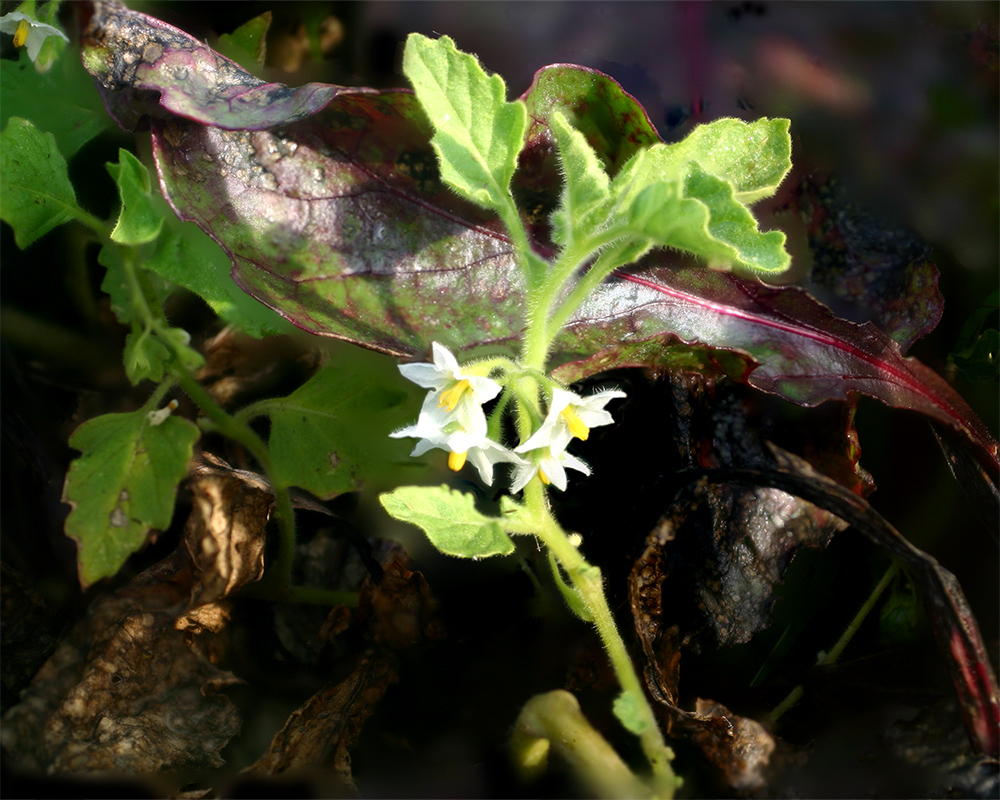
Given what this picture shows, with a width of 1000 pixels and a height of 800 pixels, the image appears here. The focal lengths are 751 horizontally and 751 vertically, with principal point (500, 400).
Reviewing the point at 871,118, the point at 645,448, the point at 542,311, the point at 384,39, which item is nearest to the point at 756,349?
the point at 645,448

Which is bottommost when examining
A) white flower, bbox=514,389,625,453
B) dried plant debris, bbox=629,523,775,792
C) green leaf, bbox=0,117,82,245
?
dried plant debris, bbox=629,523,775,792

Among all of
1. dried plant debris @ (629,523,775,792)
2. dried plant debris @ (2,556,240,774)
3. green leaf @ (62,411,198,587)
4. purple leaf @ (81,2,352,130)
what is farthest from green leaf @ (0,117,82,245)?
dried plant debris @ (629,523,775,792)

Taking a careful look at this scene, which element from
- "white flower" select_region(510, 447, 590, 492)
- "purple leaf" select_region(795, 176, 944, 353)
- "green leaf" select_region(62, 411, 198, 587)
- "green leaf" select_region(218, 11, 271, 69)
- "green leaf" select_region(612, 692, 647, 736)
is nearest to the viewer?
"green leaf" select_region(612, 692, 647, 736)

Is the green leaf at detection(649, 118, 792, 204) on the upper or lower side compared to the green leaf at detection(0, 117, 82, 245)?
upper

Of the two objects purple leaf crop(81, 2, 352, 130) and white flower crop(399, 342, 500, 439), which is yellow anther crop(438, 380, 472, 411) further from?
purple leaf crop(81, 2, 352, 130)

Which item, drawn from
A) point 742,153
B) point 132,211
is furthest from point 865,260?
point 132,211

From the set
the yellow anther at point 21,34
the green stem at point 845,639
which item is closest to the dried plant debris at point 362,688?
the green stem at point 845,639
